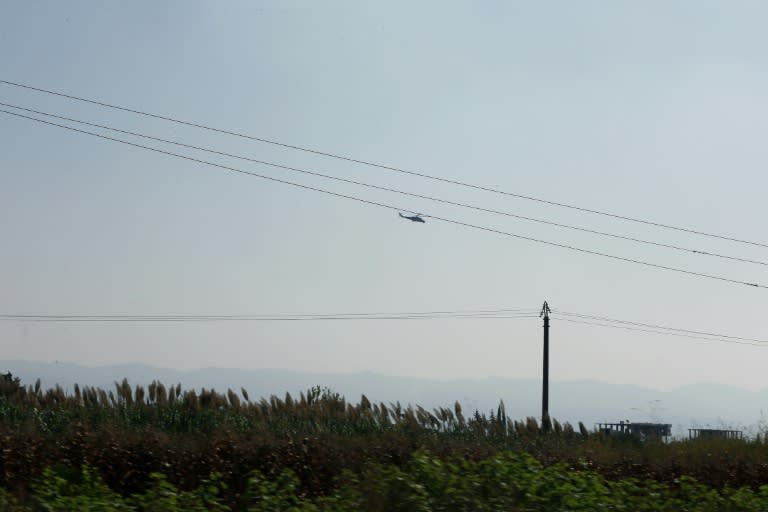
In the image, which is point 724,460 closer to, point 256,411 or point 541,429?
point 541,429

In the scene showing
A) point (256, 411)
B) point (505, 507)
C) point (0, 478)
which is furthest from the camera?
point (256, 411)

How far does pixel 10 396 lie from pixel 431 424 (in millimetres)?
9157

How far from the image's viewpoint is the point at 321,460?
1553cm

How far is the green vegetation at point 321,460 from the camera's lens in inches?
384

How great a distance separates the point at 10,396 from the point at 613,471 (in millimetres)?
12830

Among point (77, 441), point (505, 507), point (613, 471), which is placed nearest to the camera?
point (505, 507)

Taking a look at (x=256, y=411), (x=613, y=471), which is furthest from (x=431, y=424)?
(x=613, y=471)

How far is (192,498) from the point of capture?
31.1 ft

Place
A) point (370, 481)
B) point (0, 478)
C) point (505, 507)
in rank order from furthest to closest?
point (0, 478) < point (370, 481) < point (505, 507)

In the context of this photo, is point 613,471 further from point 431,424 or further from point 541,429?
point 541,429

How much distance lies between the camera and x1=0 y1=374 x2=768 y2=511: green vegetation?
384 inches

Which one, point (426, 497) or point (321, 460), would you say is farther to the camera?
point (321, 460)

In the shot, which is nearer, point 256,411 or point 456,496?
point 456,496

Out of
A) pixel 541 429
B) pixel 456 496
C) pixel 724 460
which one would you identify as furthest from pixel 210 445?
Result: pixel 541 429
